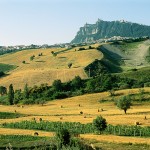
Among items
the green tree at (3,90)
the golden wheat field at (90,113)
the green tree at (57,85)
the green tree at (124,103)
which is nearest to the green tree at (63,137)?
the golden wheat field at (90,113)

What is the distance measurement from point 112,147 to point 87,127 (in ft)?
87.0

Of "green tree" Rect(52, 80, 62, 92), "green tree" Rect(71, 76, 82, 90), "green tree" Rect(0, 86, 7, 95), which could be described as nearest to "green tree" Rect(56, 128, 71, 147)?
"green tree" Rect(52, 80, 62, 92)

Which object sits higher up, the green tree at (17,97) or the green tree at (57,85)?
the green tree at (57,85)

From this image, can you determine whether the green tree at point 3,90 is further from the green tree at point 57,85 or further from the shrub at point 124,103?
the shrub at point 124,103

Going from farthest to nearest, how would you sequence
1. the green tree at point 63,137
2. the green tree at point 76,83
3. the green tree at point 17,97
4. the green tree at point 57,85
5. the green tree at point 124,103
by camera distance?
the green tree at point 76,83, the green tree at point 57,85, the green tree at point 17,97, the green tree at point 124,103, the green tree at point 63,137

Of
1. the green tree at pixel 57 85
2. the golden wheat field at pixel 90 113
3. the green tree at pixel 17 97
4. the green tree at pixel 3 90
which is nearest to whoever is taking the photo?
the golden wheat field at pixel 90 113

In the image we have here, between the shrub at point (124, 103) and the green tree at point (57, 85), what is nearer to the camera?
the shrub at point (124, 103)

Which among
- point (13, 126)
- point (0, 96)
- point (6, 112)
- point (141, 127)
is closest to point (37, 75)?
point (0, 96)

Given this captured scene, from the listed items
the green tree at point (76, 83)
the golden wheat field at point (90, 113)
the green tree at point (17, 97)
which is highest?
the green tree at point (76, 83)

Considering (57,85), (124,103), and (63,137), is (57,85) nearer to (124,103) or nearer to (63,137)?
(124,103)

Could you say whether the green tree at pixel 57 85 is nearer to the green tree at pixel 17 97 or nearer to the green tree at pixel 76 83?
the green tree at pixel 76 83

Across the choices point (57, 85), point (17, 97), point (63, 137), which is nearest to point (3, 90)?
point (17, 97)

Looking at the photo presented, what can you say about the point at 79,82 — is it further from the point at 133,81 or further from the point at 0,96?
the point at 0,96

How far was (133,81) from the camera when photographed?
570 ft
